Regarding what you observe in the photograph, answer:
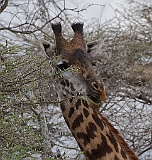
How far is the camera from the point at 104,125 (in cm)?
436

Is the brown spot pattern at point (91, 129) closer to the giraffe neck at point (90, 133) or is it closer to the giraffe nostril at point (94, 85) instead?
the giraffe neck at point (90, 133)

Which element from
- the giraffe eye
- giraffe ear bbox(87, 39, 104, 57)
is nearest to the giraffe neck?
the giraffe eye

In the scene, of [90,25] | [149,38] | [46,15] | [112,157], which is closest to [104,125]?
[112,157]

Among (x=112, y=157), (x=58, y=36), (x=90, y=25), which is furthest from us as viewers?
(x=90, y=25)

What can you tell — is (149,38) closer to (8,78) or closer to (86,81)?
(86,81)

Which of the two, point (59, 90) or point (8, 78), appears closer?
point (8, 78)

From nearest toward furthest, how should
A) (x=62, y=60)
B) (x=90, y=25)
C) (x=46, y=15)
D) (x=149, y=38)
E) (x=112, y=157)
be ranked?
(x=112, y=157), (x=62, y=60), (x=46, y=15), (x=90, y=25), (x=149, y=38)

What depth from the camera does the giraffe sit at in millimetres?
4188

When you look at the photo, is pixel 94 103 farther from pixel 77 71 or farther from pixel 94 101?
pixel 77 71

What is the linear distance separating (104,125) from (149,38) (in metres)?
6.46

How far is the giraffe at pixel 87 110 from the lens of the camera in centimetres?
419

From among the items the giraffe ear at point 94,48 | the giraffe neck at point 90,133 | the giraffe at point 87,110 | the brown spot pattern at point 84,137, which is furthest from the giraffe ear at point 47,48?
the brown spot pattern at point 84,137

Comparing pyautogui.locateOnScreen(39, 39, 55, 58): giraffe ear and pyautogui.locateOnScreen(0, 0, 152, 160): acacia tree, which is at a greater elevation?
pyautogui.locateOnScreen(0, 0, 152, 160): acacia tree

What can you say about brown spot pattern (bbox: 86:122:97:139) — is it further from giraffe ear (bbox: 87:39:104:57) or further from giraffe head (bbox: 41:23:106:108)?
giraffe ear (bbox: 87:39:104:57)
